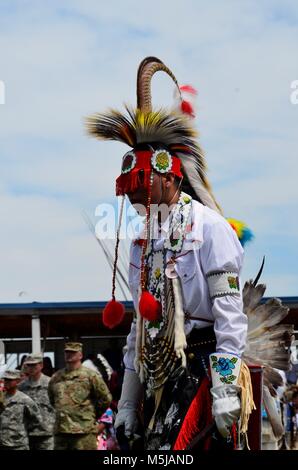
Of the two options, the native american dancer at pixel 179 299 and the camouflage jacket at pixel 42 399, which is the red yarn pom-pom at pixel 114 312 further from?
the camouflage jacket at pixel 42 399

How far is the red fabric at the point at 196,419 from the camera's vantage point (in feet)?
15.2

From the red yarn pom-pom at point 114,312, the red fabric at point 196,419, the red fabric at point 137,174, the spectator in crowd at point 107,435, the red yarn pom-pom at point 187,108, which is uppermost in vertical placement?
the red yarn pom-pom at point 187,108

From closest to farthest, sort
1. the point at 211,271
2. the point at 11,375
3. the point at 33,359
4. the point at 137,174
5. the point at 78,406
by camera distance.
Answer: the point at 211,271, the point at 137,174, the point at 78,406, the point at 11,375, the point at 33,359

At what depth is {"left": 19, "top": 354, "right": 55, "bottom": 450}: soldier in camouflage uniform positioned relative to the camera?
11242mm

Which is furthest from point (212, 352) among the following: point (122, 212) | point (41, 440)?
point (41, 440)

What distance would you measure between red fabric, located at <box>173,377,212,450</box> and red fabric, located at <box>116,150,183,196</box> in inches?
38.0

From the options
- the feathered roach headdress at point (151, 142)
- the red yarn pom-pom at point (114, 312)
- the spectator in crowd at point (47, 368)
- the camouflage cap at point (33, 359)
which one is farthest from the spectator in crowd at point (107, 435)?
the feathered roach headdress at point (151, 142)

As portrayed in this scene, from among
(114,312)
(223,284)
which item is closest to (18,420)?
(114,312)

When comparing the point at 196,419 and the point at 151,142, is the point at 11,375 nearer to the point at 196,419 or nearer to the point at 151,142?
the point at 151,142

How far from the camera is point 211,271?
184 inches

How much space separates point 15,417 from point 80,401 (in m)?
0.85
